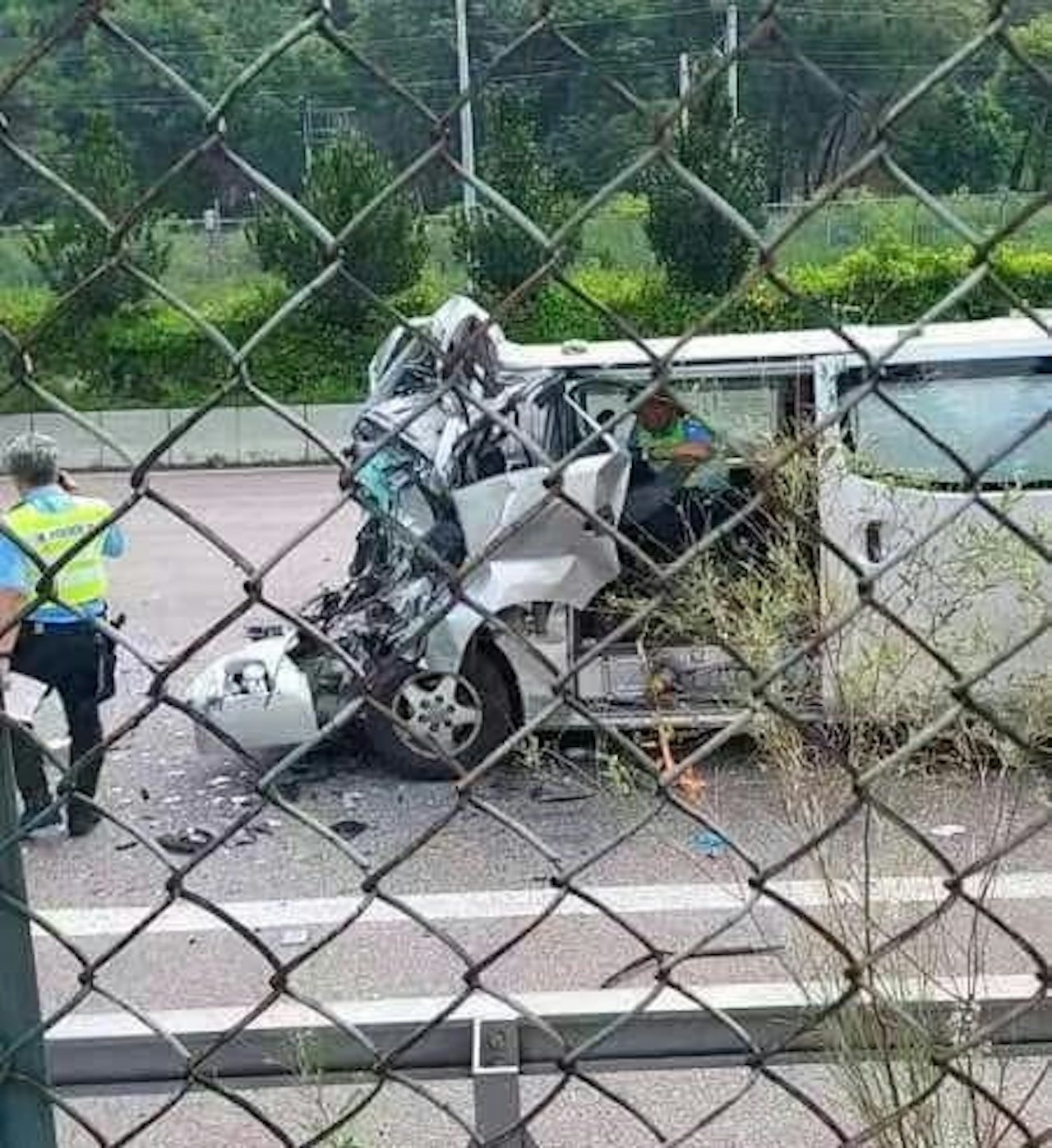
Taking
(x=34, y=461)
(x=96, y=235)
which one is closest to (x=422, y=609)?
(x=34, y=461)

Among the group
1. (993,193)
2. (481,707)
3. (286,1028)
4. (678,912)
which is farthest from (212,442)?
(286,1028)

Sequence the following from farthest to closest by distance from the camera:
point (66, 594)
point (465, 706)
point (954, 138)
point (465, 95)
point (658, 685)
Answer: point (465, 706)
point (658, 685)
point (66, 594)
point (954, 138)
point (465, 95)

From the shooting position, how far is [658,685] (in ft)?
14.5

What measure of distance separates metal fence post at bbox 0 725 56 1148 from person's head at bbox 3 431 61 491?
3.91 meters

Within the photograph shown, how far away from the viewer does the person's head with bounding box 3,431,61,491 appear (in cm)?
513

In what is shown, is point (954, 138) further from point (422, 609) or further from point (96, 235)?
point (422, 609)

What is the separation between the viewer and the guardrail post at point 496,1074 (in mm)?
1441

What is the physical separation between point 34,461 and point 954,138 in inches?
143

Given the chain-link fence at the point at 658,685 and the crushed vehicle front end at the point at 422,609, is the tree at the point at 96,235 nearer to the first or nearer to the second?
the chain-link fence at the point at 658,685

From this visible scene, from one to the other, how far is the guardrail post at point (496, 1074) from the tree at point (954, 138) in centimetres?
74

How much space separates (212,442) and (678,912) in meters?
11.1

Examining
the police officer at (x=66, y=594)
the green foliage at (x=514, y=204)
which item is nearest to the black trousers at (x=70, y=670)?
the police officer at (x=66, y=594)

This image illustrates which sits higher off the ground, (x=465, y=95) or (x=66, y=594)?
(x=465, y=95)

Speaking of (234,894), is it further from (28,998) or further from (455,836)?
(28,998)
